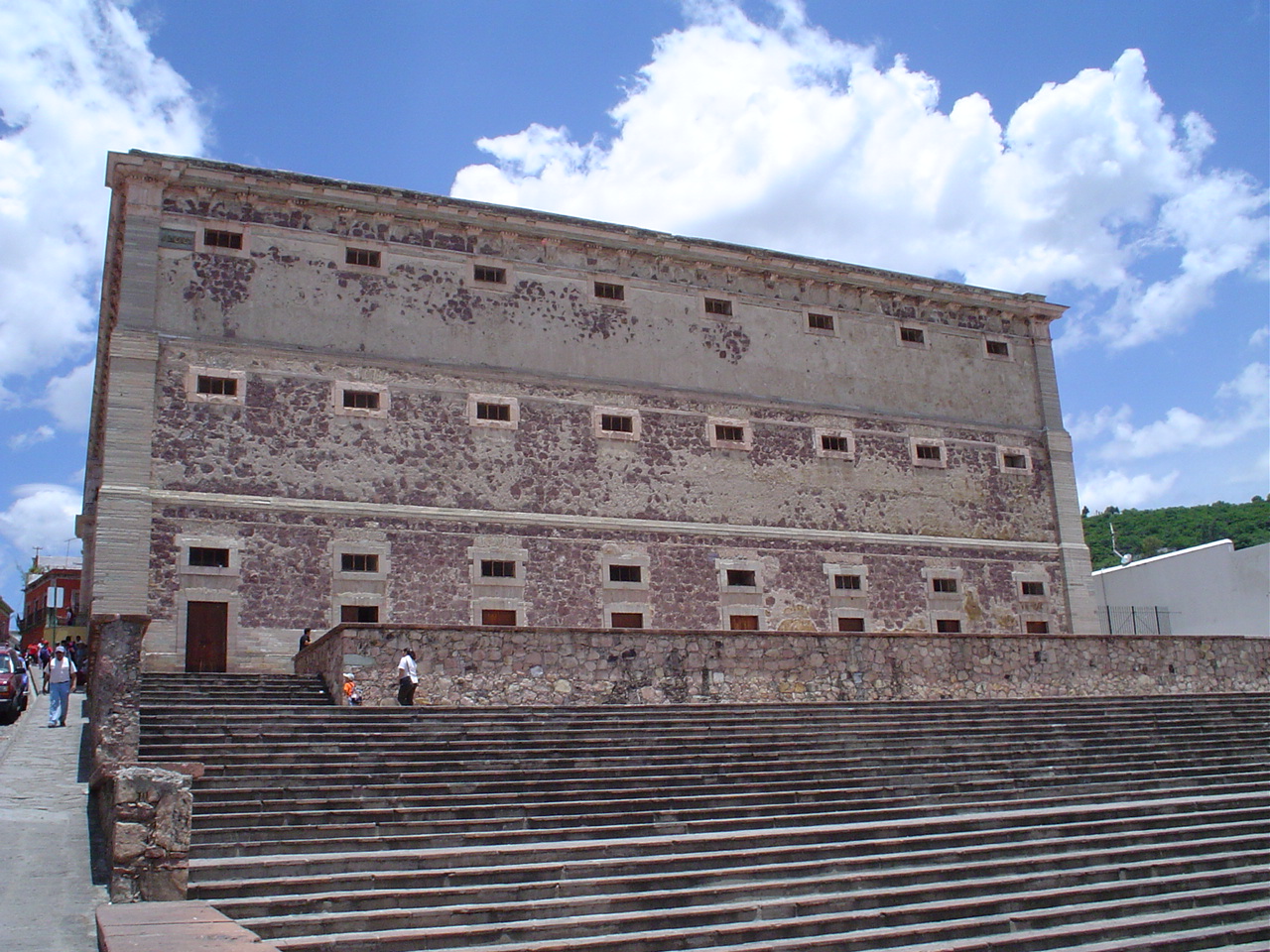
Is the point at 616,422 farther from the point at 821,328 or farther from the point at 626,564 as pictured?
the point at 821,328

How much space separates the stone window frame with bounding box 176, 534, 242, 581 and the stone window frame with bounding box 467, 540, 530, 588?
13.5ft

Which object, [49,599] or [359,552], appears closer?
[359,552]

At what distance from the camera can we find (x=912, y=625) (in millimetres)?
23844

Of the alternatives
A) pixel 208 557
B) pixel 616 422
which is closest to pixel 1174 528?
pixel 616 422

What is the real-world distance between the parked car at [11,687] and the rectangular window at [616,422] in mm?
11341

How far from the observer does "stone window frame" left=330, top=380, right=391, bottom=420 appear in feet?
66.2

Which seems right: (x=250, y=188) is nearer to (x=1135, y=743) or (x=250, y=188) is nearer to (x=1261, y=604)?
(x=1135, y=743)

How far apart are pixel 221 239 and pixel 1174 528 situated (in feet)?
167

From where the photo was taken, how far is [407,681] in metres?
13.8

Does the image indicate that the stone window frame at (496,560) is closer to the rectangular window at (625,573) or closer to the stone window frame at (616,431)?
the rectangular window at (625,573)

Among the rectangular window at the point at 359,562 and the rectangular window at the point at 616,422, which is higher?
the rectangular window at the point at 616,422

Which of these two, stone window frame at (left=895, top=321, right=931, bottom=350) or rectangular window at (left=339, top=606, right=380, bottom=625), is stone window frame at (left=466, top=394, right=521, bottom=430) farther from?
stone window frame at (left=895, top=321, right=931, bottom=350)

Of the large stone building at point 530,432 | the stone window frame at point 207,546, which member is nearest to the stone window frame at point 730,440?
the large stone building at point 530,432

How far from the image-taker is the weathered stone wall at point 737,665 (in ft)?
47.9
